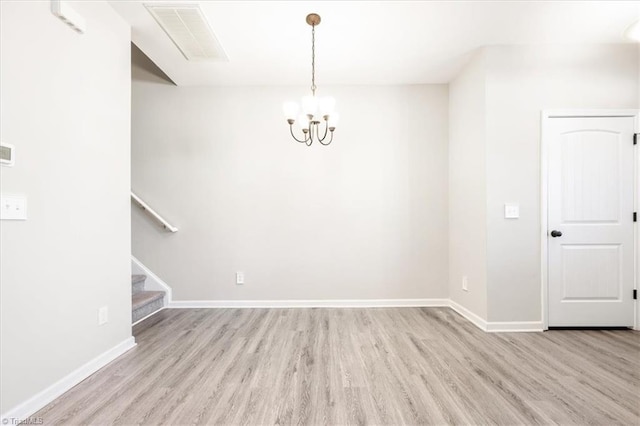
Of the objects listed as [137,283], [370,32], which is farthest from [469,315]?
[137,283]

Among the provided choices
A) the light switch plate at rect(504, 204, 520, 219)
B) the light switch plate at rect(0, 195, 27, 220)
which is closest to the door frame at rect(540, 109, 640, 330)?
the light switch plate at rect(504, 204, 520, 219)

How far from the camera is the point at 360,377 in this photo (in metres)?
2.06

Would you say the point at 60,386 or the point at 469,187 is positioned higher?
the point at 469,187

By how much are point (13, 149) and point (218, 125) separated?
231 centimetres

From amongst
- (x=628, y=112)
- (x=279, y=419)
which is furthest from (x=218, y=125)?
(x=628, y=112)

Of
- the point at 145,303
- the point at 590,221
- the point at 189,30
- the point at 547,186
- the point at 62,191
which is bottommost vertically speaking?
the point at 145,303

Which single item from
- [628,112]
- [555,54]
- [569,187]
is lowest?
[569,187]

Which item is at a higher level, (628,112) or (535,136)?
(628,112)

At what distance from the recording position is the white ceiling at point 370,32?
7.95 ft

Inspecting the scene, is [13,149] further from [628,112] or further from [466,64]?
[628,112]

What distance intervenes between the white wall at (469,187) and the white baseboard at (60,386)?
3329mm

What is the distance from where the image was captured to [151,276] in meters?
3.75

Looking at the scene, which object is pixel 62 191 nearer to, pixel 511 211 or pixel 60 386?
pixel 60 386

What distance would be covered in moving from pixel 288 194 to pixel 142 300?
6.67 feet
